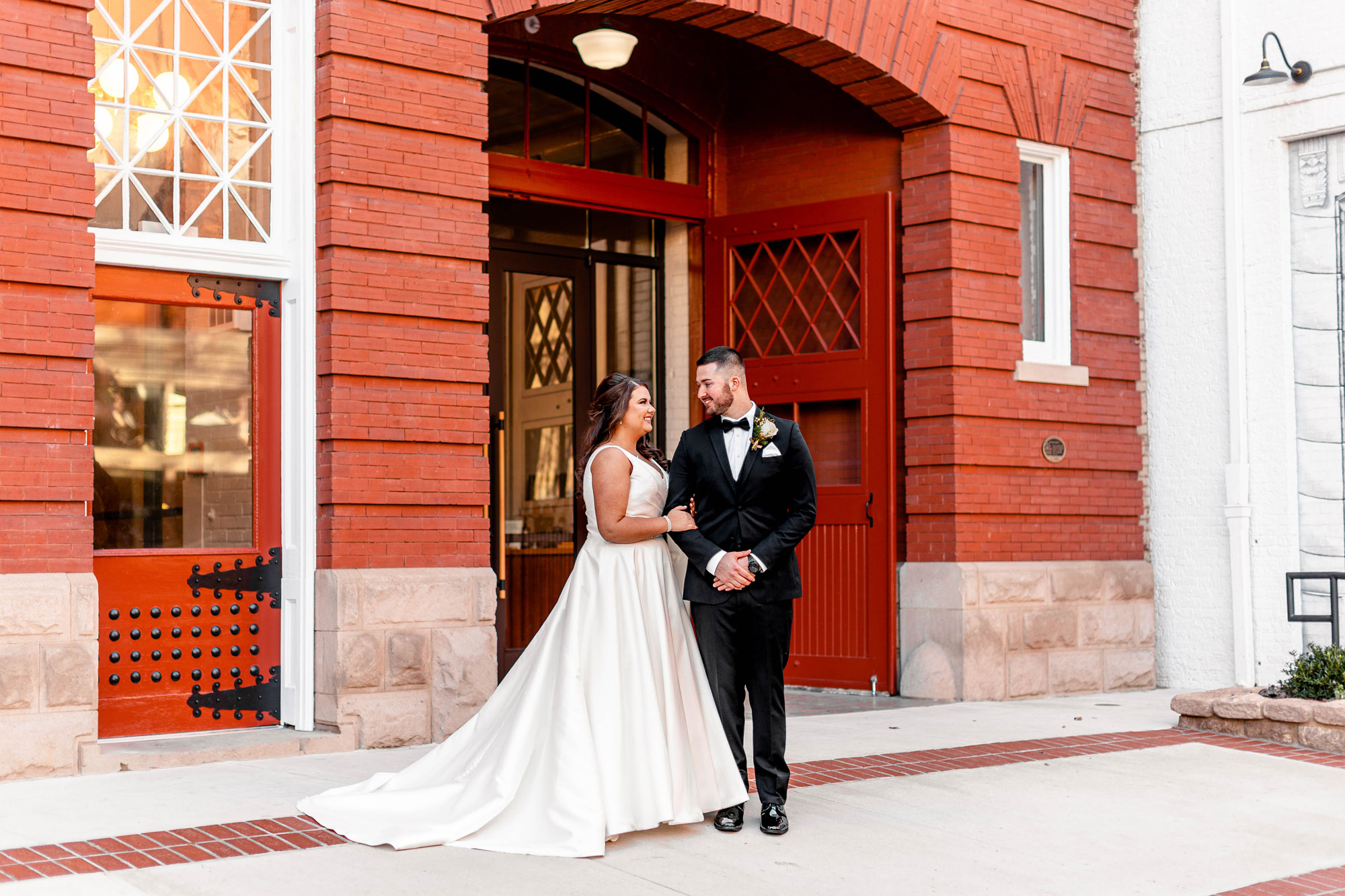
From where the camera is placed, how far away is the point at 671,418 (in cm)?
1180

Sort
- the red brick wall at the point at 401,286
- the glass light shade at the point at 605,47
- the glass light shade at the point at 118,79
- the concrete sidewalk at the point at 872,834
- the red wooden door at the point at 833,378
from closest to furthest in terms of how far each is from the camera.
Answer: the concrete sidewalk at the point at 872,834 → the glass light shade at the point at 118,79 → the red brick wall at the point at 401,286 → the glass light shade at the point at 605,47 → the red wooden door at the point at 833,378

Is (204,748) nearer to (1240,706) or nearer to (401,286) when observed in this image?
(401,286)

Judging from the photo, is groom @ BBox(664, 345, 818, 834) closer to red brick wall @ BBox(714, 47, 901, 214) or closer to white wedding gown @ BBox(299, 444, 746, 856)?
white wedding gown @ BBox(299, 444, 746, 856)

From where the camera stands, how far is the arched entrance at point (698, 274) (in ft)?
35.0

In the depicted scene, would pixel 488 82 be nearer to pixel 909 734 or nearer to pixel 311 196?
pixel 311 196

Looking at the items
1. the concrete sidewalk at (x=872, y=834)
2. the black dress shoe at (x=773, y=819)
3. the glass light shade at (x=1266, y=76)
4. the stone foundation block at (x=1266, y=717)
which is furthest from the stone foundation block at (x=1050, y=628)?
the black dress shoe at (x=773, y=819)

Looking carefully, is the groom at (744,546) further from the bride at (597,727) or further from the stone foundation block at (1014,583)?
the stone foundation block at (1014,583)

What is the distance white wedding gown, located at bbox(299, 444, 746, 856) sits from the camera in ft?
18.0

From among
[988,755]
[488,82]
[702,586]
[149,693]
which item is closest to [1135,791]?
[988,755]

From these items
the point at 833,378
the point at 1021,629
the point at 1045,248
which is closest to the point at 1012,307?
the point at 1045,248

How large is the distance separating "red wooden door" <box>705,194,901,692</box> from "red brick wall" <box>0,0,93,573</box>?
548 cm

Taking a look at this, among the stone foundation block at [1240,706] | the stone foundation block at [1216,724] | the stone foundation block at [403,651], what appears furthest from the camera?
the stone foundation block at [1216,724]

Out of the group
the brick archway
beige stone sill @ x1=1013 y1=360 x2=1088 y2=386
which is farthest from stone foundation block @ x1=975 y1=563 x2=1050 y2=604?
the brick archway

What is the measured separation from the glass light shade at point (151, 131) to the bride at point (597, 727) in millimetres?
3429
